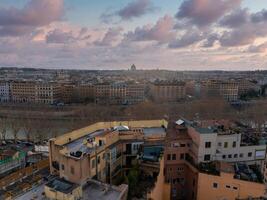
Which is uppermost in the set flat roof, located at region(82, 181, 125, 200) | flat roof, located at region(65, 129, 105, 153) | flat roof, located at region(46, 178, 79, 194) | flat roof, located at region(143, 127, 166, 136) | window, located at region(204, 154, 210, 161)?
flat roof, located at region(143, 127, 166, 136)

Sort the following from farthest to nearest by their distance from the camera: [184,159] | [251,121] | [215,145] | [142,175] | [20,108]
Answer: [20,108], [251,121], [184,159], [215,145], [142,175]

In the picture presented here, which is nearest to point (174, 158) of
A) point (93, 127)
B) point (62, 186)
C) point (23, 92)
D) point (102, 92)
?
point (93, 127)

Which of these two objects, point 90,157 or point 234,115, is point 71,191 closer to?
point 90,157

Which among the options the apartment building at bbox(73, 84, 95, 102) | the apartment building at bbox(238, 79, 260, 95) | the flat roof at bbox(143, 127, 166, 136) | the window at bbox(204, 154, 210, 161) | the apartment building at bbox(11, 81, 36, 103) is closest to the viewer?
the window at bbox(204, 154, 210, 161)

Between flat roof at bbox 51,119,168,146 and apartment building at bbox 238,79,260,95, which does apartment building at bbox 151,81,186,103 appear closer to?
apartment building at bbox 238,79,260,95

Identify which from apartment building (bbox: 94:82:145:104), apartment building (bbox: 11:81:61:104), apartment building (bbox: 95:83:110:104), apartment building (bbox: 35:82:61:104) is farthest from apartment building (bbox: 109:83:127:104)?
apartment building (bbox: 35:82:61:104)

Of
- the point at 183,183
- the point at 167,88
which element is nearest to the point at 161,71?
the point at 167,88

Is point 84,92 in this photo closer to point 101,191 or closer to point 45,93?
point 45,93
